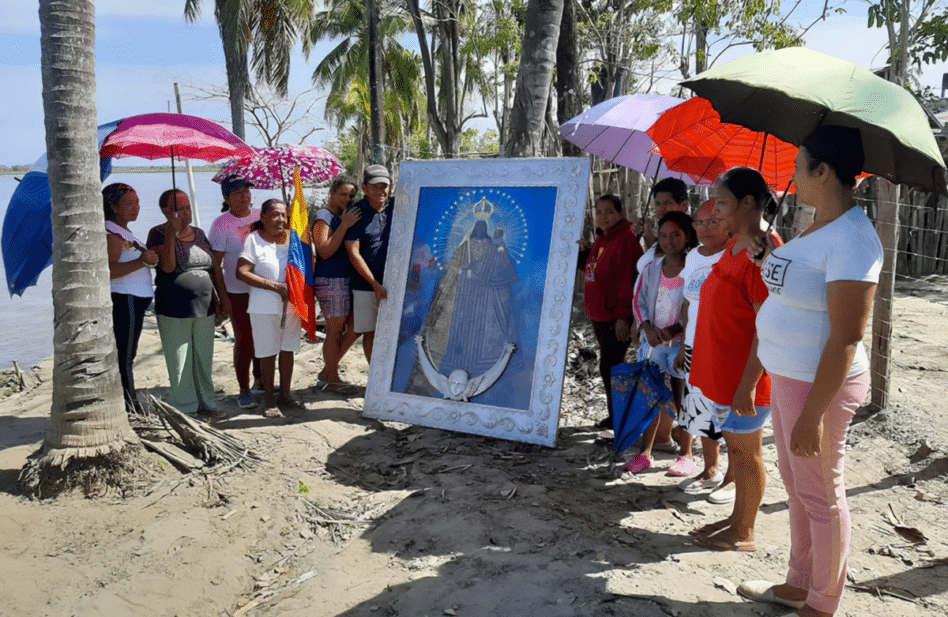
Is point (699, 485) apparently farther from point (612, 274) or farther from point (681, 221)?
point (681, 221)

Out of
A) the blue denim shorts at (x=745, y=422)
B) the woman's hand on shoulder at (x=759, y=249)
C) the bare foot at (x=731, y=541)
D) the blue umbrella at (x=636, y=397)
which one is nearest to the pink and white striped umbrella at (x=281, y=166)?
the blue umbrella at (x=636, y=397)

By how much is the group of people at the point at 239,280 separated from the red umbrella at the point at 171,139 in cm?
30

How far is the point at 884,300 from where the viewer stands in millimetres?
4863

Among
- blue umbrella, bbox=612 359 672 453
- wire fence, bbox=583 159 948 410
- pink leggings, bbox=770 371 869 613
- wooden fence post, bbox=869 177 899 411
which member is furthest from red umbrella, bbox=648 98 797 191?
pink leggings, bbox=770 371 869 613

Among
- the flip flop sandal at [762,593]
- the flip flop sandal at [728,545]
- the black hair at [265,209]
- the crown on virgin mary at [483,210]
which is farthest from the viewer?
the black hair at [265,209]

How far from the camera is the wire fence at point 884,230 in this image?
15.8ft

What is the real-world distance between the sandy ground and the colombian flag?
894mm

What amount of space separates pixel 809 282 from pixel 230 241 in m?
4.39

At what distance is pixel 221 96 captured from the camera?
65.1ft

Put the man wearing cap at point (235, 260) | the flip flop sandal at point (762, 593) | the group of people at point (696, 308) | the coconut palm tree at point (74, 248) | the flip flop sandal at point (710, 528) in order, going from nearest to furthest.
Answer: the group of people at point (696, 308)
the flip flop sandal at point (762, 593)
the flip flop sandal at point (710, 528)
the coconut palm tree at point (74, 248)
the man wearing cap at point (235, 260)

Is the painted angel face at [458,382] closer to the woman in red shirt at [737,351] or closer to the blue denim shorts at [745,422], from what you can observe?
the woman in red shirt at [737,351]

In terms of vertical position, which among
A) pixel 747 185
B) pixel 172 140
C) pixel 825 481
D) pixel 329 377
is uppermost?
pixel 172 140

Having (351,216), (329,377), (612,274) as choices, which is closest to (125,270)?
(351,216)

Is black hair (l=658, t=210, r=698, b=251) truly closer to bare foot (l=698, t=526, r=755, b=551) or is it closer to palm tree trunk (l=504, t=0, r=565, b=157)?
bare foot (l=698, t=526, r=755, b=551)
